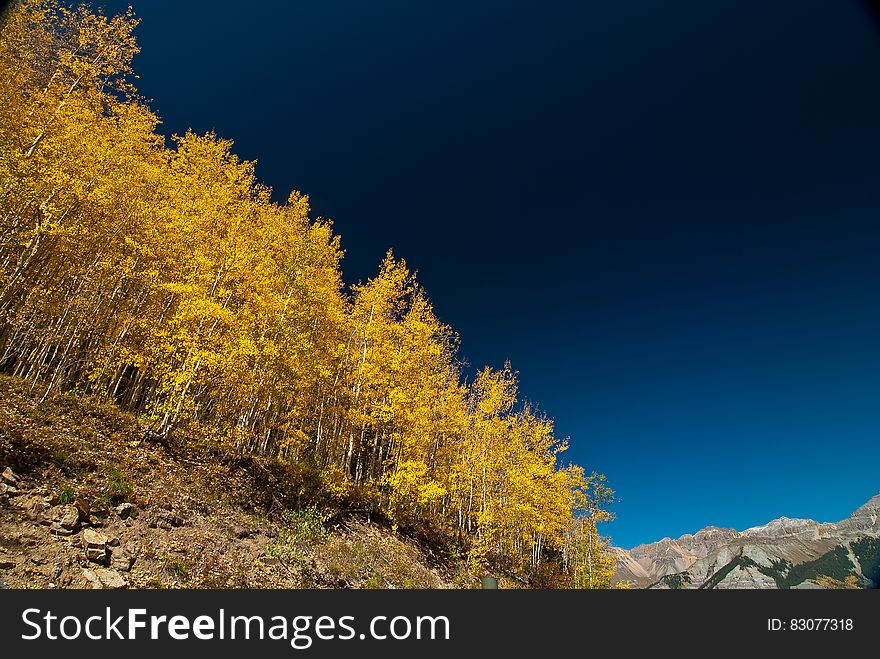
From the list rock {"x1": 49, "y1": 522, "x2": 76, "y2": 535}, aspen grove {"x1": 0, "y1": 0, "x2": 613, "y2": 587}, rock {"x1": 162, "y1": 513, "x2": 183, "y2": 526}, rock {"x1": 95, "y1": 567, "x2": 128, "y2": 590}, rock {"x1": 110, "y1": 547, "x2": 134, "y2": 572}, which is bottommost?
rock {"x1": 95, "y1": 567, "x2": 128, "y2": 590}

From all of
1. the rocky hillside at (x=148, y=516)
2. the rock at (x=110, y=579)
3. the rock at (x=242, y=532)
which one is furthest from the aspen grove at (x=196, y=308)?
the rock at (x=110, y=579)

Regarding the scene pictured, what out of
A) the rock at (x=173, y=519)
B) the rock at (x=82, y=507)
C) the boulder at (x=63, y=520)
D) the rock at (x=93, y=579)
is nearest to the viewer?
the rock at (x=93, y=579)

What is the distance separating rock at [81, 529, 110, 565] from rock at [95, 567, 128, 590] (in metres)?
0.18

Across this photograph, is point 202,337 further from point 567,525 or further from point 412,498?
point 567,525

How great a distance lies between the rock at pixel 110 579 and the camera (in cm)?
574

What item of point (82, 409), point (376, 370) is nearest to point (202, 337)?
point (82, 409)

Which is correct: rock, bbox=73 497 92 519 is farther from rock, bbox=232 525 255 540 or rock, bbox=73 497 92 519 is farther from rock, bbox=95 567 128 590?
rock, bbox=232 525 255 540

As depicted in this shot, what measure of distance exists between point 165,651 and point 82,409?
901 centimetres

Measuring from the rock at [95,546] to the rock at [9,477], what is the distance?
4.51ft

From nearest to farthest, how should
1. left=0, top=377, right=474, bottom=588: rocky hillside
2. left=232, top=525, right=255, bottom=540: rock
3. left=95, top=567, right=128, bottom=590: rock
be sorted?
left=95, top=567, right=128, bottom=590: rock
left=0, top=377, right=474, bottom=588: rocky hillside
left=232, top=525, right=255, bottom=540: rock

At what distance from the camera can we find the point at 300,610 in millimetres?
3242

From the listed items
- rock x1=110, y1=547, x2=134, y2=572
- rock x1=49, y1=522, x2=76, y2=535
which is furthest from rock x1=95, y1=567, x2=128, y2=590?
rock x1=49, y1=522, x2=76, y2=535

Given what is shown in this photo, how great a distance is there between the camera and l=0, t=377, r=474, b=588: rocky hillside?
5.86m

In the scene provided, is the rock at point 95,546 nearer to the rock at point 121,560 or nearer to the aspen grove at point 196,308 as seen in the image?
the rock at point 121,560
